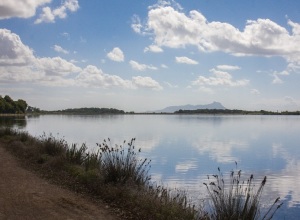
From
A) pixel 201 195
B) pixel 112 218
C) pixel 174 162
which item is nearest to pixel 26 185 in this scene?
pixel 112 218

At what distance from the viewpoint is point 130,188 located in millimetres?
9719

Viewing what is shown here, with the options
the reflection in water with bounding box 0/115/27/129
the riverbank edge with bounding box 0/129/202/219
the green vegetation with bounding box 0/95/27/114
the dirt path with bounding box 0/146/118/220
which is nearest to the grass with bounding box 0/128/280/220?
the riverbank edge with bounding box 0/129/202/219

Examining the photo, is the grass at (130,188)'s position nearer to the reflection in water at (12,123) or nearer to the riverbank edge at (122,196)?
the riverbank edge at (122,196)

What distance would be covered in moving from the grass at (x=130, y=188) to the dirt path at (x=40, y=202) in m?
0.53

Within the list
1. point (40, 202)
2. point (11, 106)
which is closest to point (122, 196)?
point (40, 202)

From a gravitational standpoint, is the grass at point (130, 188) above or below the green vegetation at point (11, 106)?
below

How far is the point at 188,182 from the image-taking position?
17703 mm

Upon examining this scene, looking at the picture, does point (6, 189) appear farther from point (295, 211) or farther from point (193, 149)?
point (193, 149)

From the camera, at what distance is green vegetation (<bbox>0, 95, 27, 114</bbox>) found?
459 ft

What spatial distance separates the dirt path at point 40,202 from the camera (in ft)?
25.8

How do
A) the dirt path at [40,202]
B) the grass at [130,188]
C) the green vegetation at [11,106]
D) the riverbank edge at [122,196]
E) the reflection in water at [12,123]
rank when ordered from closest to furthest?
the grass at [130,188] < the dirt path at [40,202] < the riverbank edge at [122,196] < the reflection in water at [12,123] < the green vegetation at [11,106]

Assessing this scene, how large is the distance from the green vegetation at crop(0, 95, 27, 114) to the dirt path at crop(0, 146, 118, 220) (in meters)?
136

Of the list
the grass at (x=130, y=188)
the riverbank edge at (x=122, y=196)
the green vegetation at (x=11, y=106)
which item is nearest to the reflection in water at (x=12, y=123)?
the grass at (x=130, y=188)

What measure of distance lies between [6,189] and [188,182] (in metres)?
9.69
